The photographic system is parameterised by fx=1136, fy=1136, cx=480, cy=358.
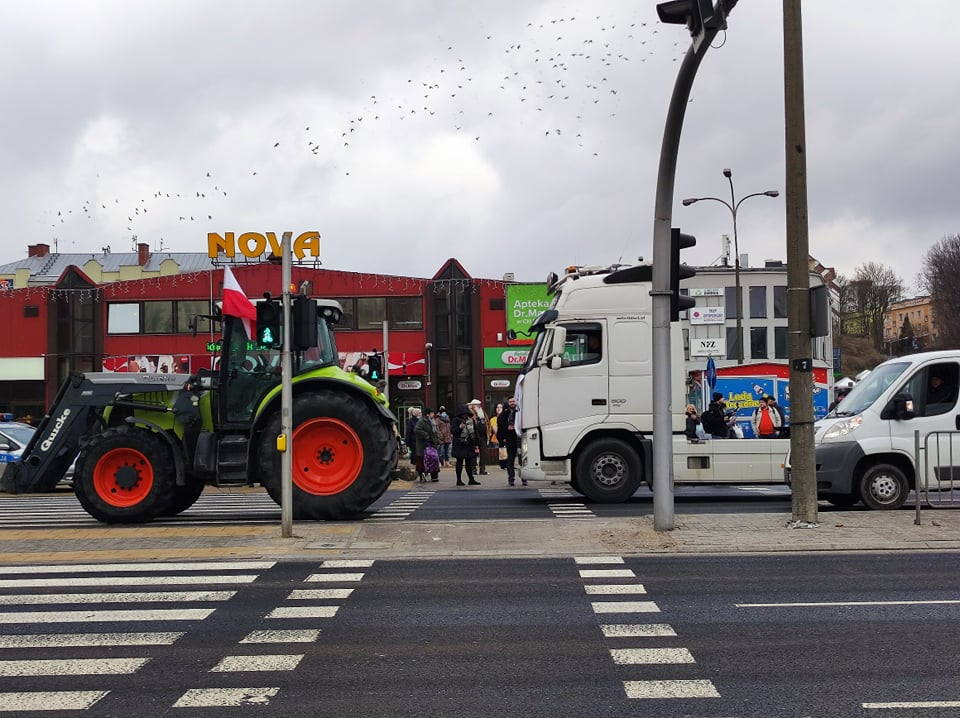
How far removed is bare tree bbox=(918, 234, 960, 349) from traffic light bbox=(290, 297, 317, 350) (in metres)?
64.6

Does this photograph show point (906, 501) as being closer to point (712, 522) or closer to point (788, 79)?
point (712, 522)

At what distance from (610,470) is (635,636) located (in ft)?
33.9

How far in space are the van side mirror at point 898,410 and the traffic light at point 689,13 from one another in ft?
22.0

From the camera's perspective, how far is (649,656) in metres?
7.20

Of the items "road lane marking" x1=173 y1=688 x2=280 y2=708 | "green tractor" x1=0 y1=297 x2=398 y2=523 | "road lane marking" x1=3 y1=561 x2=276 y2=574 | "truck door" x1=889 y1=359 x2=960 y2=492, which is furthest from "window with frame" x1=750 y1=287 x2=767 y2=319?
"road lane marking" x1=173 y1=688 x2=280 y2=708

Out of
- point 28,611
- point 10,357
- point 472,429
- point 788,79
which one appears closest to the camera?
point 28,611

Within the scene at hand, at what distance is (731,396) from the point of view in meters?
30.9

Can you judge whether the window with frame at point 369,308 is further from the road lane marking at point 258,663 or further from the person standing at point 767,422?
the road lane marking at point 258,663

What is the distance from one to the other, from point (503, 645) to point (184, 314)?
147ft

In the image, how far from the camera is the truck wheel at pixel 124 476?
14727 millimetres

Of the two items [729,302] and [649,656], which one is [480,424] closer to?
[649,656]

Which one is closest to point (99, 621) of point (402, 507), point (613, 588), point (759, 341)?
point (613, 588)

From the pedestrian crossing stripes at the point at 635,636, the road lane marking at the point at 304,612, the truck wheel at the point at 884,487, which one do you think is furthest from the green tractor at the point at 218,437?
the truck wheel at the point at 884,487

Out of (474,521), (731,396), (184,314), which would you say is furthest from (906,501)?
(184,314)
